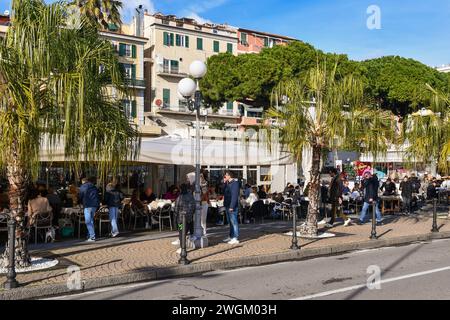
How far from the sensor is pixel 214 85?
47188mm

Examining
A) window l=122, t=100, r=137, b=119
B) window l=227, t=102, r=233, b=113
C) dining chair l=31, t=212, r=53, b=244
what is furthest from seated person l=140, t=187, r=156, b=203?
window l=227, t=102, r=233, b=113

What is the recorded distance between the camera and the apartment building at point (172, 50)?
185 ft

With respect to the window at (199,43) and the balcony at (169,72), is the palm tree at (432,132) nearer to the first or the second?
the balcony at (169,72)

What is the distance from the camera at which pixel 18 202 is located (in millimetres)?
8891

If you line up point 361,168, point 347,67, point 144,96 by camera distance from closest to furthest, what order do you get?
point 361,168, point 347,67, point 144,96

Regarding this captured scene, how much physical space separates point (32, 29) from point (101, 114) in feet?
5.78

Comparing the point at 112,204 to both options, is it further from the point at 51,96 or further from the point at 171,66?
the point at 171,66

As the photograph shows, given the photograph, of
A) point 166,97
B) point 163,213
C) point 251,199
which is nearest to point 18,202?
point 163,213

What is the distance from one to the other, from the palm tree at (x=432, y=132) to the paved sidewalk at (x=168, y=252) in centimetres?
327

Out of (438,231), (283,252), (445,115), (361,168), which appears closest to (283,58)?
(361,168)

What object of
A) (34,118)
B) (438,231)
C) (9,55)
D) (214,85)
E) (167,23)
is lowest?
(438,231)

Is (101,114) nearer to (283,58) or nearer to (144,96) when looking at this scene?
(283,58)

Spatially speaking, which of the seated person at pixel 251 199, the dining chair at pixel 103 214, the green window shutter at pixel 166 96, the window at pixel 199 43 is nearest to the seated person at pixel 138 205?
the dining chair at pixel 103 214

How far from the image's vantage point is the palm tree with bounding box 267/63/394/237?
12523 mm
